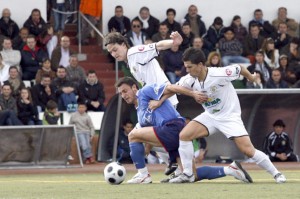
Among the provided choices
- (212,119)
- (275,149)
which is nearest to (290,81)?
(275,149)

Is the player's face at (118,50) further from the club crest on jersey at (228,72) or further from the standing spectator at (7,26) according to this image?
the standing spectator at (7,26)

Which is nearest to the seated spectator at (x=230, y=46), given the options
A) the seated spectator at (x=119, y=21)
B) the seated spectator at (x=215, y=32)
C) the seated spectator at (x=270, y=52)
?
the seated spectator at (x=215, y=32)

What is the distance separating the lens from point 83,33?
1144 inches

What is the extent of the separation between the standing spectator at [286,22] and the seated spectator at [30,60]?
6.63 meters

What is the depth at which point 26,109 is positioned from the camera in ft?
77.8

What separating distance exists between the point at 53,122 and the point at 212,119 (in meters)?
9.85

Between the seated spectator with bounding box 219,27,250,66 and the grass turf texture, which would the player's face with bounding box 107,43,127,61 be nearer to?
the grass turf texture

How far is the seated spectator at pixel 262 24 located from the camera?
95.9 feet

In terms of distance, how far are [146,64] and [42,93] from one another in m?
9.54

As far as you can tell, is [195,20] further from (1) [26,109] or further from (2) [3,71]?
(1) [26,109]

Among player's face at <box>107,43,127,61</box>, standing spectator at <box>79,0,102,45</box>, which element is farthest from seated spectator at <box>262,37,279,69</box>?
player's face at <box>107,43,127,61</box>

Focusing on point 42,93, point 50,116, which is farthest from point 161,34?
point 50,116

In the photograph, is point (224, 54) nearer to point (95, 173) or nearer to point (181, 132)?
point (95, 173)

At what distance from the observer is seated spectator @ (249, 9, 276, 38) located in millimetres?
29234
